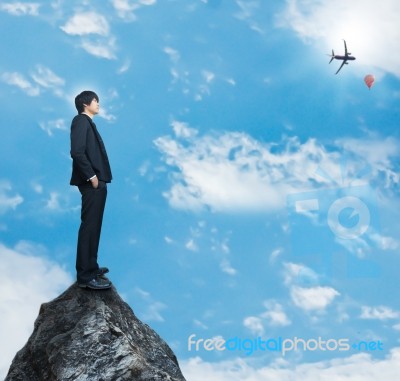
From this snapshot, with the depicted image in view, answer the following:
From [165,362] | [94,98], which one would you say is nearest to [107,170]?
[94,98]

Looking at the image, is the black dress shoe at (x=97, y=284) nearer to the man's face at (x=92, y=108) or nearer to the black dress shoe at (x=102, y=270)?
the black dress shoe at (x=102, y=270)

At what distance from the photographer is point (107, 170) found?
990 centimetres

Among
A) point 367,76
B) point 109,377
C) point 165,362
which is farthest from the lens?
point 367,76

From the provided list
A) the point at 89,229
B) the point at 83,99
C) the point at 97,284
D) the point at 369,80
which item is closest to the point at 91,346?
Answer: the point at 97,284

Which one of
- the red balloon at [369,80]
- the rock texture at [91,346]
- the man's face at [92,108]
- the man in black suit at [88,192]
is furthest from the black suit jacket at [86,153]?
the red balloon at [369,80]

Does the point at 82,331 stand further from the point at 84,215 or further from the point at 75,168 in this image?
the point at 75,168

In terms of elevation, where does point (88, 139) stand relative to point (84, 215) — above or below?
above

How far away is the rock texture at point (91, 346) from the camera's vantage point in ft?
27.9

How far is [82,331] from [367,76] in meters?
19.6

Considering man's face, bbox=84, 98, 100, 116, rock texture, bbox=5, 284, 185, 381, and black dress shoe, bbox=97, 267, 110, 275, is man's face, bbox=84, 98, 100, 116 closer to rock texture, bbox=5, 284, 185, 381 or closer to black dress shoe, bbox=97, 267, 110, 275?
black dress shoe, bbox=97, 267, 110, 275

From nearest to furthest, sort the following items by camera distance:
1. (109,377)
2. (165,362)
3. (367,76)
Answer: (109,377) < (165,362) < (367,76)

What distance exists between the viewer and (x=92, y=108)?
9.97 m

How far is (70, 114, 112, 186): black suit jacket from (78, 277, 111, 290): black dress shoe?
1431mm

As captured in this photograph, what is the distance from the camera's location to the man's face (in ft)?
32.6
